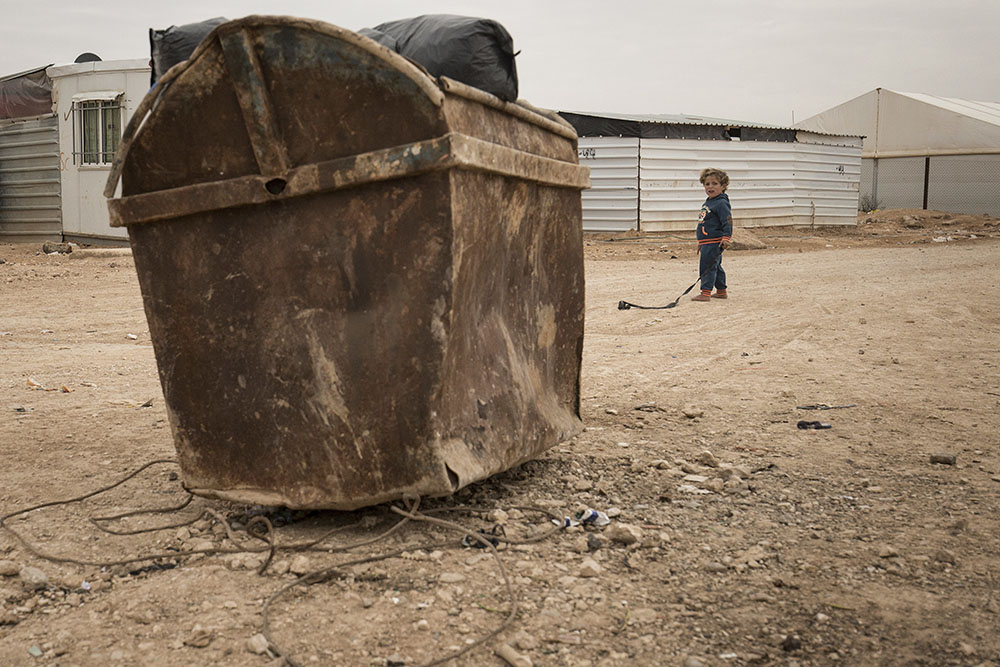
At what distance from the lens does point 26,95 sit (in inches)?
639

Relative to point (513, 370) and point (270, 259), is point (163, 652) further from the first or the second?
point (513, 370)

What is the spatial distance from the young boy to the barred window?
9.95 meters

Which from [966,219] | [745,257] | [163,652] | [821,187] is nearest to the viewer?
[163,652]

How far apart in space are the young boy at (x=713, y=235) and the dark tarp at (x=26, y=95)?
1239cm

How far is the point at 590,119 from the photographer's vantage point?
18.9m

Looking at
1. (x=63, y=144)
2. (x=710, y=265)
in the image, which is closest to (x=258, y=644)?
(x=710, y=265)

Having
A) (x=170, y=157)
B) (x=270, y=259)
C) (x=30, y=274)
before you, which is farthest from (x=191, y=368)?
(x=30, y=274)

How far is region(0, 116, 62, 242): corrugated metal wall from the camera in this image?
16.2 metres

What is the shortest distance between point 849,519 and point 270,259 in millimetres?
1990

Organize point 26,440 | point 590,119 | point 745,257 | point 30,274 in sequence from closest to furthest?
point 26,440 < point 30,274 < point 745,257 < point 590,119

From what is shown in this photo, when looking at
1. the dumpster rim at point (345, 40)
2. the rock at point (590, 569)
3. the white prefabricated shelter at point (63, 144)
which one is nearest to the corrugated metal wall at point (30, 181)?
the white prefabricated shelter at point (63, 144)

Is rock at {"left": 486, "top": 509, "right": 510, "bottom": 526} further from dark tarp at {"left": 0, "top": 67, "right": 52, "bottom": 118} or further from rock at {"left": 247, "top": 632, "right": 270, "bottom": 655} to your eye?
dark tarp at {"left": 0, "top": 67, "right": 52, "bottom": 118}

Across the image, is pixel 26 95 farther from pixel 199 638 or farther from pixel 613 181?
pixel 199 638

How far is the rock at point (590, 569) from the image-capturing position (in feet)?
8.05
